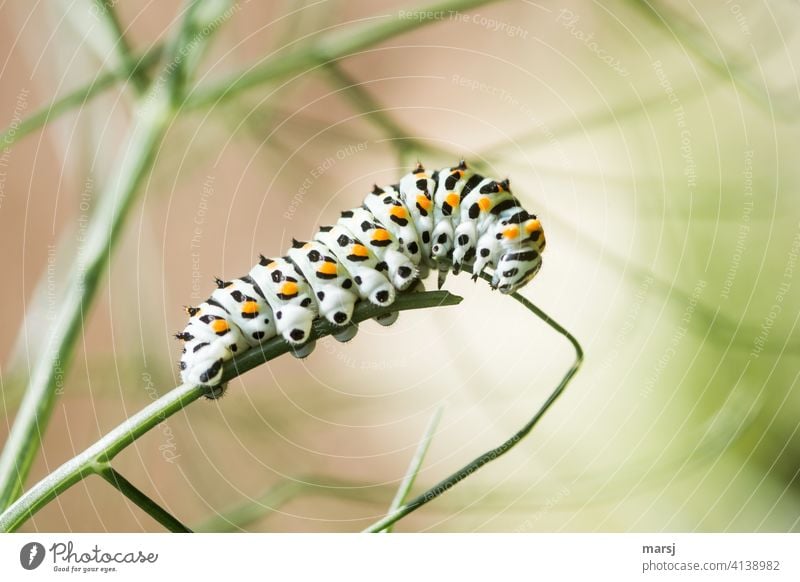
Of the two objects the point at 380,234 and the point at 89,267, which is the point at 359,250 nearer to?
the point at 380,234

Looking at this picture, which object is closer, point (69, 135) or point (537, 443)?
point (69, 135)

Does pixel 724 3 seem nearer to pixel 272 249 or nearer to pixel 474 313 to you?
pixel 474 313
